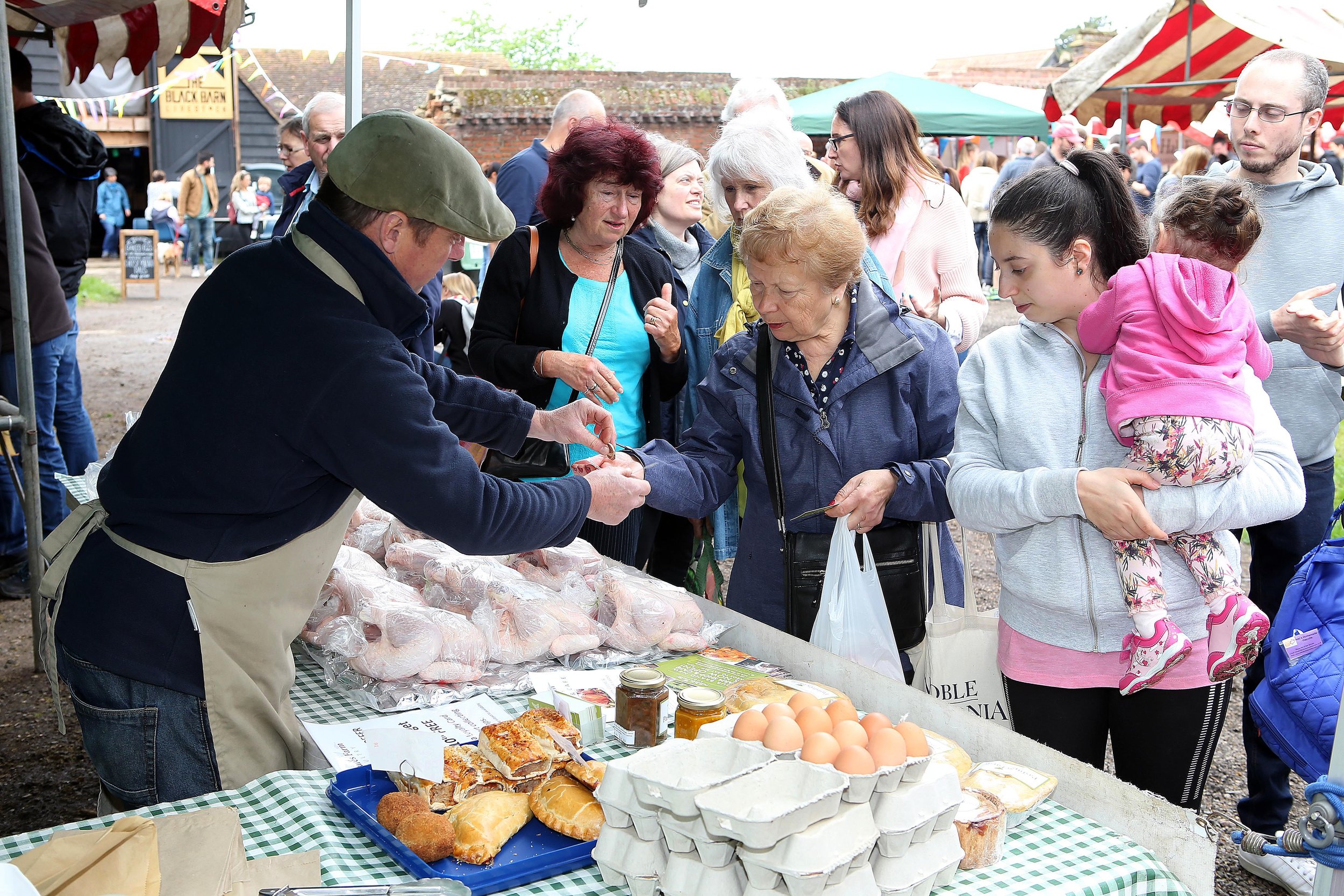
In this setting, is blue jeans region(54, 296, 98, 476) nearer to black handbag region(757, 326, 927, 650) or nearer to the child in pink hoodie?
black handbag region(757, 326, 927, 650)

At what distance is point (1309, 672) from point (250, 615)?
1929 millimetres

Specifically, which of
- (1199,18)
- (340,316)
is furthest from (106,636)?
(1199,18)

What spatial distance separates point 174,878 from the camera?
1379 millimetres

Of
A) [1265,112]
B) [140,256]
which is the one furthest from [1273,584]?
[140,256]

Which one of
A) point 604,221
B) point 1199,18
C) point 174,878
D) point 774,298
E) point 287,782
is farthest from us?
point 1199,18

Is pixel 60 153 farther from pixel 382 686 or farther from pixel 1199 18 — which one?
pixel 1199 18

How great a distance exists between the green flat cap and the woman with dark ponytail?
1053mm

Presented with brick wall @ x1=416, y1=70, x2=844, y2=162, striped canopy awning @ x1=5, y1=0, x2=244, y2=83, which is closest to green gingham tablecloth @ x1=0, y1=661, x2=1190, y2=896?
striped canopy awning @ x1=5, y1=0, x2=244, y2=83

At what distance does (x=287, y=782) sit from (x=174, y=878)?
0.39m

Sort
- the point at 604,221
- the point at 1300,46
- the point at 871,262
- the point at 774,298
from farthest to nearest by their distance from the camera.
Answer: the point at 1300,46, the point at 604,221, the point at 871,262, the point at 774,298

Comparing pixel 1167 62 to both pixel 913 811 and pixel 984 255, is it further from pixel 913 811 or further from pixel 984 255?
pixel 913 811

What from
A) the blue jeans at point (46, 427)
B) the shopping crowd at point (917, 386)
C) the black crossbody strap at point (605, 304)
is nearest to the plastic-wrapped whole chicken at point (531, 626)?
the shopping crowd at point (917, 386)

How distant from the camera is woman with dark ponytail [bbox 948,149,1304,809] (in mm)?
2127

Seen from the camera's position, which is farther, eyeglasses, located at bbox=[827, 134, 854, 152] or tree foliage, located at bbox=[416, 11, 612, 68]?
tree foliage, located at bbox=[416, 11, 612, 68]
